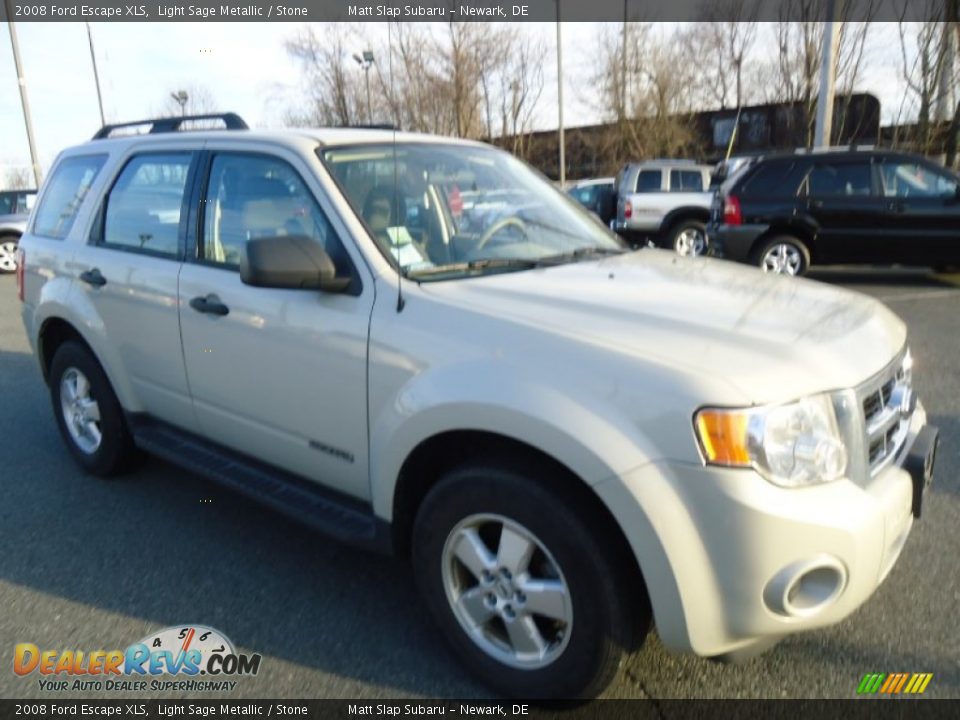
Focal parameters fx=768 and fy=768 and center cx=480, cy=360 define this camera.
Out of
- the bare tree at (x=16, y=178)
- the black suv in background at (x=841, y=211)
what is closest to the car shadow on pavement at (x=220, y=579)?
the black suv in background at (x=841, y=211)

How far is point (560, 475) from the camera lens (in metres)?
2.29

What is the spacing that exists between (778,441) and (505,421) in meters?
0.75

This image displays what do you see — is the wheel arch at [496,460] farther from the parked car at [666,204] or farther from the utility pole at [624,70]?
the utility pole at [624,70]

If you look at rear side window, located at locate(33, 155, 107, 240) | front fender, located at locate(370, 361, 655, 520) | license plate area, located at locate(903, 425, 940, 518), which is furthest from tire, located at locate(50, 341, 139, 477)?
license plate area, located at locate(903, 425, 940, 518)

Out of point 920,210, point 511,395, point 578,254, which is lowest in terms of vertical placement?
point 920,210

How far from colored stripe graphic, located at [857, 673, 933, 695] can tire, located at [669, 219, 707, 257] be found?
12561 mm

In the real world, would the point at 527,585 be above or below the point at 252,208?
below

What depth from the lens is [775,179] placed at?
10.5 meters

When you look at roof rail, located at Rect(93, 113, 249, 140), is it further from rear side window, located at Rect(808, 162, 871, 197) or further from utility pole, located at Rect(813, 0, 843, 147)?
utility pole, located at Rect(813, 0, 843, 147)

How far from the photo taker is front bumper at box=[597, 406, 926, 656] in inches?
78.1

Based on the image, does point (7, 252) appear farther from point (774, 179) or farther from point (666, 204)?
point (774, 179)

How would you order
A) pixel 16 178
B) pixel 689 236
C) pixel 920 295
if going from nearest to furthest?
pixel 920 295, pixel 689 236, pixel 16 178

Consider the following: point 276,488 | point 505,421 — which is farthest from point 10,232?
point 505,421

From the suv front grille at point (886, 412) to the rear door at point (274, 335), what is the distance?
5.29 feet
